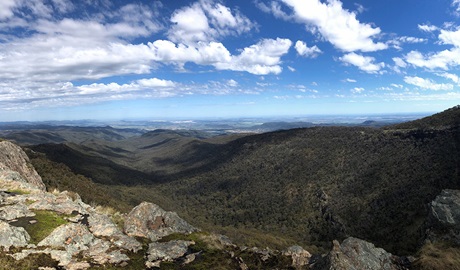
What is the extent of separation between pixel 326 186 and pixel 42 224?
12955 centimetres

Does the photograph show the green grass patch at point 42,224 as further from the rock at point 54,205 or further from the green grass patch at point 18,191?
the green grass patch at point 18,191

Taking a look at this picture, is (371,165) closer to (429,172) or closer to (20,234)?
(429,172)

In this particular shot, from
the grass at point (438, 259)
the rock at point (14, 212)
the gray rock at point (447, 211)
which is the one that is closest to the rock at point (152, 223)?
the rock at point (14, 212)

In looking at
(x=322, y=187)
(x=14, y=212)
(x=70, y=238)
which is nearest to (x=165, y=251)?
(x=70, y=238)

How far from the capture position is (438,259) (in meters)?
18.2

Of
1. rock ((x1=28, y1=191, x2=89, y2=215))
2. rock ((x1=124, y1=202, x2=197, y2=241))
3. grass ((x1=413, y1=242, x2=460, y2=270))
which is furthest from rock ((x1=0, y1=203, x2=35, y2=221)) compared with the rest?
grass ((x1=413, y1=242, x2=460, y2=270))

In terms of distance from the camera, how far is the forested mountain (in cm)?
9469

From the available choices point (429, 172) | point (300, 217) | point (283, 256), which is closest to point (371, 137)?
point (429, 172)

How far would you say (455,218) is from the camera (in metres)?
27.9

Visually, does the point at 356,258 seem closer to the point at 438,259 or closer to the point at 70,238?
the point at 438,259

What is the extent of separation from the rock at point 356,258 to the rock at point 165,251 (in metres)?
8.67

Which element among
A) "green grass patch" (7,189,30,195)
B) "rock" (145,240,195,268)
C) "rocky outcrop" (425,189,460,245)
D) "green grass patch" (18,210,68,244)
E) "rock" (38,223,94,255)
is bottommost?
"rocky outcrop" (425,189,460,245)

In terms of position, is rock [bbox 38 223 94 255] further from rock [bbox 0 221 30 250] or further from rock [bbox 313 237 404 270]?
rock [bbox 313 237 404 270]

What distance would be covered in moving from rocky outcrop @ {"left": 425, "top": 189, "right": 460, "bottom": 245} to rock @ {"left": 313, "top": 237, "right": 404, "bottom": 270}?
875 cm
